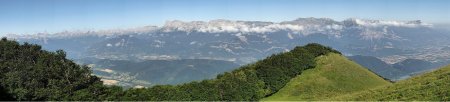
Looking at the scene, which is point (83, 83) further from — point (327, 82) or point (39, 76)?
point (327, 82)

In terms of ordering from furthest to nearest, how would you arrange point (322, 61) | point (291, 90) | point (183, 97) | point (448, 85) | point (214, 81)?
point (322, 61)
point (291, 90)
point (214, 81)
point (183, 97)
point (448, 85)

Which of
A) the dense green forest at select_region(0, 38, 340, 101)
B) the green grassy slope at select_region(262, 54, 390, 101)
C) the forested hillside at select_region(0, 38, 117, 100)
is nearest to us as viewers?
the forested hillside at select_region(0, 38, 117, 100)

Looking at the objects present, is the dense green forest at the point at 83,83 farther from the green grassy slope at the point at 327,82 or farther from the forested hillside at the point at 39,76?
the green grassy slope at the point at 327,82

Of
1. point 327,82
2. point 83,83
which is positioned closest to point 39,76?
point 83,83

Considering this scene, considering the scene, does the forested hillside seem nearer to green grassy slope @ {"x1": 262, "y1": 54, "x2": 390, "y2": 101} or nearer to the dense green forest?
the dense green forest

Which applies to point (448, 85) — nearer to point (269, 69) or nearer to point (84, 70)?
point (269, 69)

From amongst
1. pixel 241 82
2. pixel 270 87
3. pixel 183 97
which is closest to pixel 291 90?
pixel 270 87

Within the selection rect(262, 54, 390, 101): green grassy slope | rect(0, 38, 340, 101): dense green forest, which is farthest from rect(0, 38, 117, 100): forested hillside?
rect(262, 54, 390, 101): green grassy slope
